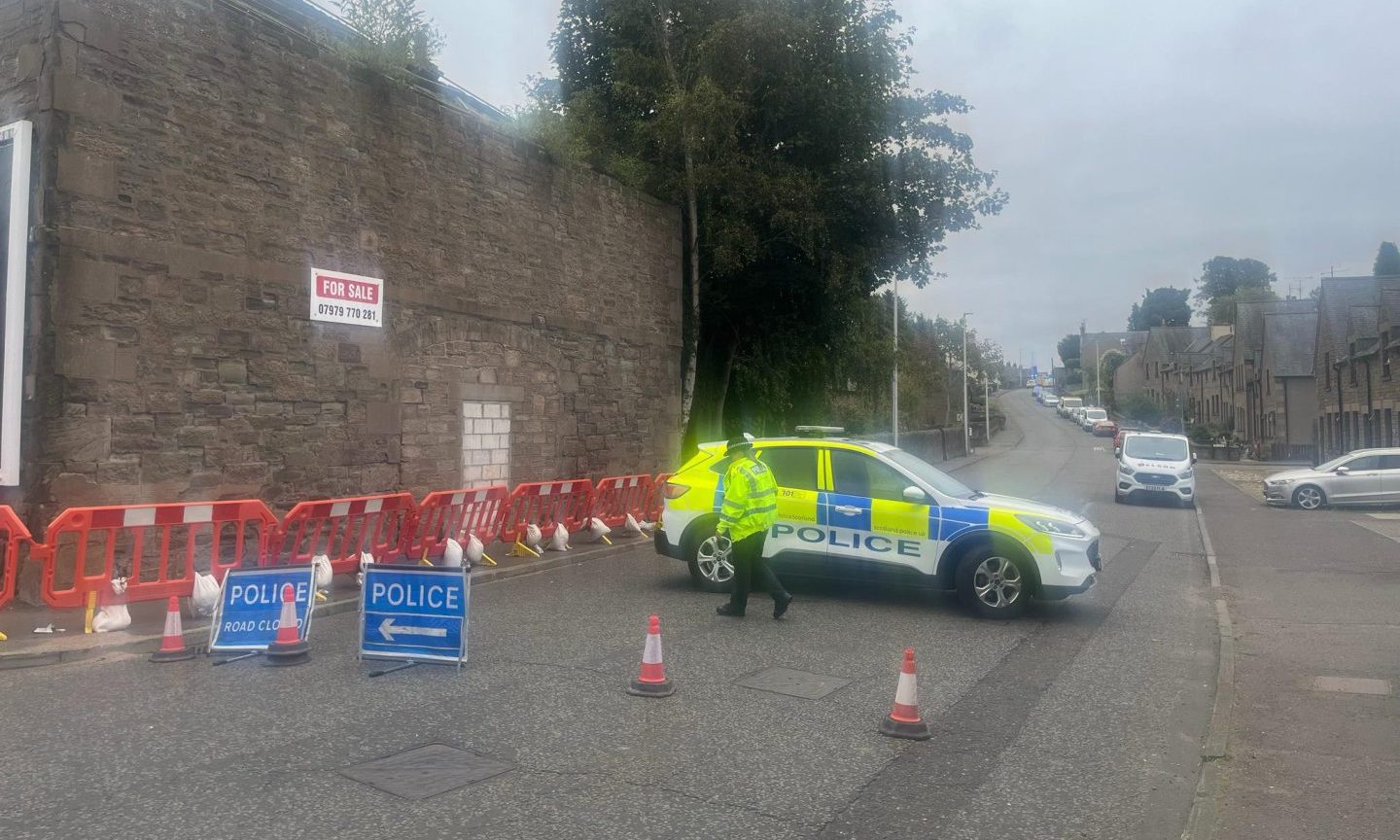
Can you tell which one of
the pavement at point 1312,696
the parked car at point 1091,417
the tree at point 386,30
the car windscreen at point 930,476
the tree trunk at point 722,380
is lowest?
the pavement at point 1312,696

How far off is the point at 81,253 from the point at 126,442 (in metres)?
1.88

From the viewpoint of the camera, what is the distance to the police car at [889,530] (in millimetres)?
9594

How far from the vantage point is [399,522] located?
38.6 ft

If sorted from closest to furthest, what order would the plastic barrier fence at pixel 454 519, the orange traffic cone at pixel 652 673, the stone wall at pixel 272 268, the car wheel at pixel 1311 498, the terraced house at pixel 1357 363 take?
the orange traffic cone at pixel 652 673
the stone wall at pixel 272 268
the plastic barrier fence at pixel 454 519
the car wheel at pixel 1311 498
the terraced house at pixel 1357 363

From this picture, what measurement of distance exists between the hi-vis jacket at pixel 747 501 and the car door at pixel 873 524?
3.94 ft

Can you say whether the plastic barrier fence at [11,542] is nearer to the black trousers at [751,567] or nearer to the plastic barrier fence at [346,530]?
the plastic barrier fence at [346,530]

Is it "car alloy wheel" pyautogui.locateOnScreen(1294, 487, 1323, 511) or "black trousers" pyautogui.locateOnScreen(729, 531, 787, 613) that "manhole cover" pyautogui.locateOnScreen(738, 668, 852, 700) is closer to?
"black trousers" pyautogui.locateOnScreen(729, 531, 787, 613)

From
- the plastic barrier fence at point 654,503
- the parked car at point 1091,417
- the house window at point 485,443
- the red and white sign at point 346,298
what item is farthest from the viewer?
the parked car at point 1091,417

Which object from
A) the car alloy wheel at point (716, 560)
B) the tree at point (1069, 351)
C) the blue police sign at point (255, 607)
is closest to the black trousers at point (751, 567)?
the car alloy wheel at point (716, 560)

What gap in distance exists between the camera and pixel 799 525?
34.3ft

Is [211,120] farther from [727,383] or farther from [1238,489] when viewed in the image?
[1238,489]

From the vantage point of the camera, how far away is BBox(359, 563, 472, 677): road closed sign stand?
7.54 metres

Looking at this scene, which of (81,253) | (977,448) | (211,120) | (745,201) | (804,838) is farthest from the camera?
(977,448)

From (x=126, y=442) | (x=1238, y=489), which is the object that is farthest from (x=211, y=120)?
(x=1238, y=489)
